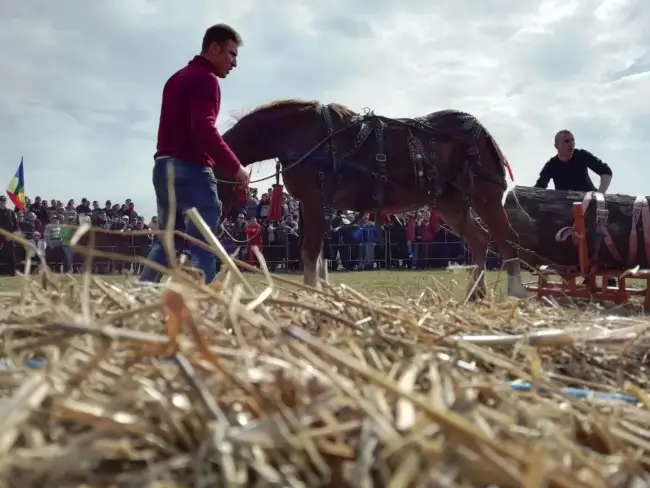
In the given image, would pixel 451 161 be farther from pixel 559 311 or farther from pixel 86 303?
pixel 86 303

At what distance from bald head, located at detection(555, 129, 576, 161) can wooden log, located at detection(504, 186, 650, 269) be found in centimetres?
47

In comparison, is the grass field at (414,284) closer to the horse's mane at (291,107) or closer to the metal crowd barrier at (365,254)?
the horse's mane at (291,107)

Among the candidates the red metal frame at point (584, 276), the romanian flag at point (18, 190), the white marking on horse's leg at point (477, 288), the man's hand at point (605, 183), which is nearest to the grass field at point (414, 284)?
the white marking on horse's leg at point (477, 288)

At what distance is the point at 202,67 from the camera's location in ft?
11.4

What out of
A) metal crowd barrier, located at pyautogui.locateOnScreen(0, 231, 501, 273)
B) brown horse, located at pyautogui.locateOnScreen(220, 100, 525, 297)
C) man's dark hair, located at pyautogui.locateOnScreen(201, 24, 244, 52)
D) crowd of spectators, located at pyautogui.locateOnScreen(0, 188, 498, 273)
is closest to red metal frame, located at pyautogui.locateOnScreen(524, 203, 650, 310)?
brown horse, located at pyautogui.locateOnScreen(220, 100, 525, 297)

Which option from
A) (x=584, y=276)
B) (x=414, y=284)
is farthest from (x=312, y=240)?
(x=584, y=276)

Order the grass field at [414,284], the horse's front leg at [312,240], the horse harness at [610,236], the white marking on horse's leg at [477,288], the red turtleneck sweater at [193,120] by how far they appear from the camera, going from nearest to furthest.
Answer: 1. the white marking on horse's leg at [477,288]
2. the grass field at [414,284]
3. the red turtleneck sweater at [193,120]
4. the horse harness at [610,236]
5. the horse's front leg at [312,240]

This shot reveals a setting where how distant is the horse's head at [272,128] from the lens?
16.3 feet

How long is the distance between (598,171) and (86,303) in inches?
217

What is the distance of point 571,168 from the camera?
5.65 metres

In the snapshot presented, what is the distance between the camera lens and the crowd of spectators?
11445 mm

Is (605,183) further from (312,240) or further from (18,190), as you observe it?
(18,190)

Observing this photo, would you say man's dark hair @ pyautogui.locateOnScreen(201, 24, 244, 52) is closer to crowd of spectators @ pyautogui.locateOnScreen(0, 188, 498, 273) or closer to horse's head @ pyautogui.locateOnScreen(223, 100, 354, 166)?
horse's head @ pyautogui.locateOnScreen(223, 100, 354, 166)

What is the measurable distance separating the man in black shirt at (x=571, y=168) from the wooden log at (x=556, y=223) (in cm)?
43
